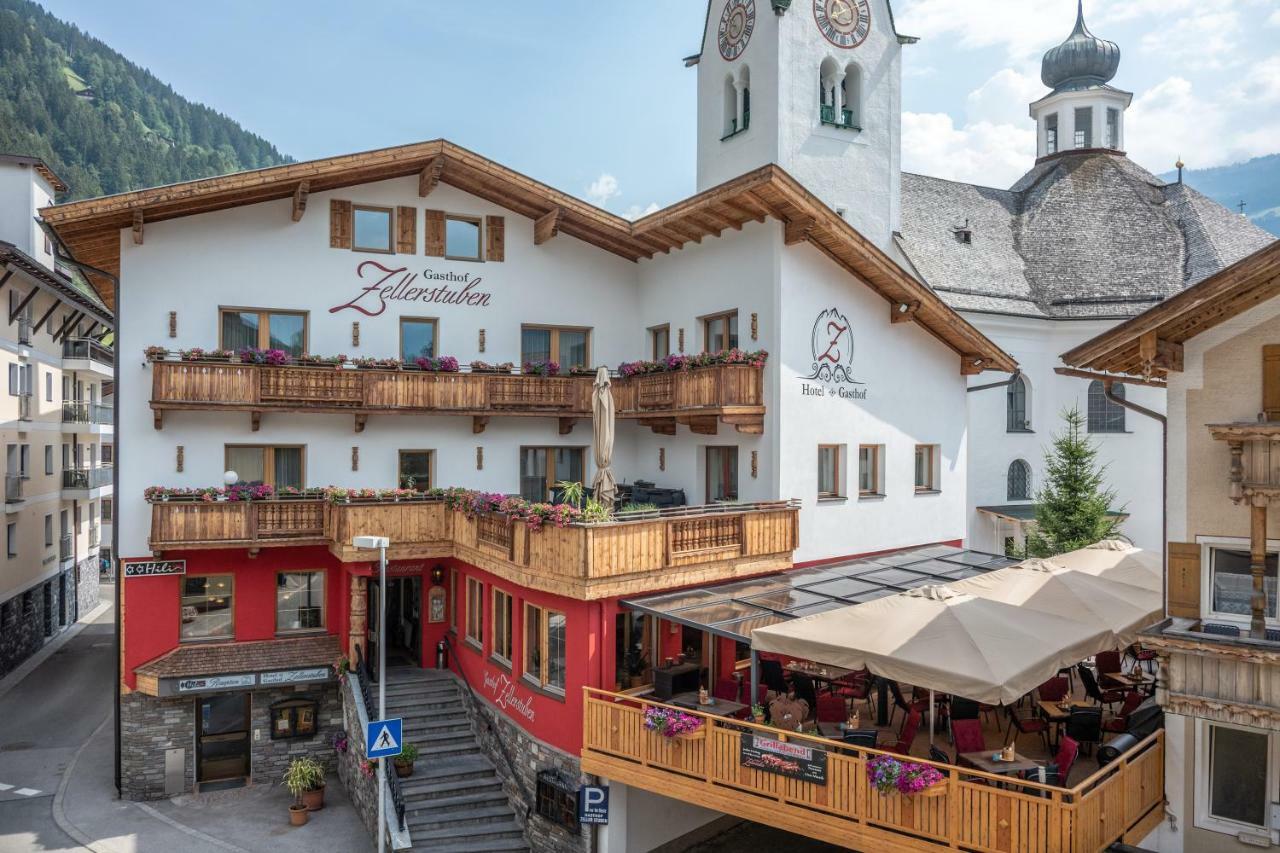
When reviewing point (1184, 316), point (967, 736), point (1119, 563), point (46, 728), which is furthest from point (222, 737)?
point (1184, 316)

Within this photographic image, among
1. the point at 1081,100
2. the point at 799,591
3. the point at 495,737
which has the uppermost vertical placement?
the point at 1081,100

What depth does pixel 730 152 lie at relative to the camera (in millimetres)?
29531

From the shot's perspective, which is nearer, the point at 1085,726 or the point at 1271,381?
the point at 1271,381

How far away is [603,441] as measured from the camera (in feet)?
57.8

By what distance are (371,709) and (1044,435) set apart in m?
23.7

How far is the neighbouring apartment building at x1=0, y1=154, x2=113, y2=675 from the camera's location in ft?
97.8

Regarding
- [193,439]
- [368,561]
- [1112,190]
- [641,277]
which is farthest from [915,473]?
[1112,190]

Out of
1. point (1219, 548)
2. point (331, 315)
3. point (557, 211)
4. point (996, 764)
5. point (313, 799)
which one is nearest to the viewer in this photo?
point (996, 764)

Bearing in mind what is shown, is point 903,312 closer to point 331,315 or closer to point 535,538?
point 535,538

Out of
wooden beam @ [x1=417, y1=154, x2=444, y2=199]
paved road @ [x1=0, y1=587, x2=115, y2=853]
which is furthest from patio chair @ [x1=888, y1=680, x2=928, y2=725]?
paved road @ [x1=0, y1=587, x2=115, y2=853]

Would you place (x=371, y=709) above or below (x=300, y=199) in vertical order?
below

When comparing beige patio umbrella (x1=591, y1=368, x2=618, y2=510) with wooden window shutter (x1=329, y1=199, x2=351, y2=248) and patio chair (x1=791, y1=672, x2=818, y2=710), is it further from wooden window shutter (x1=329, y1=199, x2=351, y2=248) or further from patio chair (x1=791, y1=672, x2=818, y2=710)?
wooden window shutter (x1=329, y1=199, x2=351, y2=248)

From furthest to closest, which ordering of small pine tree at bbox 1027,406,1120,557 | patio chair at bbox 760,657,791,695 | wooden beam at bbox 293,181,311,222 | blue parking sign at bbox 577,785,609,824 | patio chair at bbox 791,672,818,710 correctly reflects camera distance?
small pine tree at bbox 1027,406,1120,557 → wooden beam at bbox 293,181,311,222 → patio chair at bbox 760,657,791,695 → patio chair at bbox 791,672,818,710 → blue parking sign at bbox 577,785,609,824

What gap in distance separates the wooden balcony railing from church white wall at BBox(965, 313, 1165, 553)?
1821 centimetres
